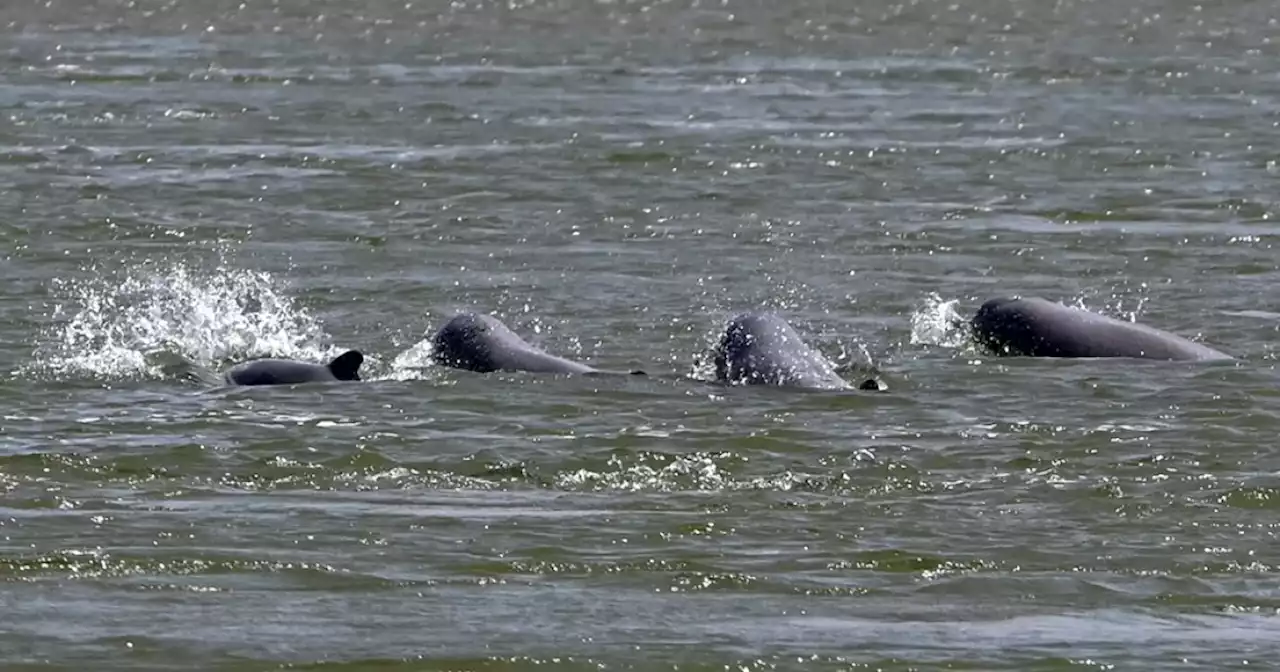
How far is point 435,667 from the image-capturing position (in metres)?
7.86

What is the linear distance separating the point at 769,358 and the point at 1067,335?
64.7 inches

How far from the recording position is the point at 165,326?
14281mm

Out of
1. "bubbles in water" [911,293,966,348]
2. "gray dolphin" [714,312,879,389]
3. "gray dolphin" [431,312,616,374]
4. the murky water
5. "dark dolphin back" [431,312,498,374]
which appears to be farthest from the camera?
"bubbles in water" [911,293,966,348]

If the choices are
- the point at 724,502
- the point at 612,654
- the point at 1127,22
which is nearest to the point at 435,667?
the point at 612,654

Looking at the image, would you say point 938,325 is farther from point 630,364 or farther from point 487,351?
point 487,351

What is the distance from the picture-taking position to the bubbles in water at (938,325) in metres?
14.0

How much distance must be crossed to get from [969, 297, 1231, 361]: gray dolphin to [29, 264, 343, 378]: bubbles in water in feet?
10.3

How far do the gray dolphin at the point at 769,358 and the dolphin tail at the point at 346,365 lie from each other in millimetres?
1591

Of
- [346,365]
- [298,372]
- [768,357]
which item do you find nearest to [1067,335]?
[768,357]

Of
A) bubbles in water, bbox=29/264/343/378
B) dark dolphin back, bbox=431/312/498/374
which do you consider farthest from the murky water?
dark dolphin back, bbox=431/312/498/374

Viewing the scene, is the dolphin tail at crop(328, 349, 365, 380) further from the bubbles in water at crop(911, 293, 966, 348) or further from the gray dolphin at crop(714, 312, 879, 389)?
the bubbles in water at crop(911, 293, 966, 348)

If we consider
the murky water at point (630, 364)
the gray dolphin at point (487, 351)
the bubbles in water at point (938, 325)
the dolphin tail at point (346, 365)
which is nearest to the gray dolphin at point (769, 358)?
the murky water at point (630, 364)

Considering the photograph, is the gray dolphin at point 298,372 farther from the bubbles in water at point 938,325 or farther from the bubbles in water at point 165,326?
the bubbles in water at point 938,325

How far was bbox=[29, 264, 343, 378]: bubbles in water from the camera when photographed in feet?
44.0
